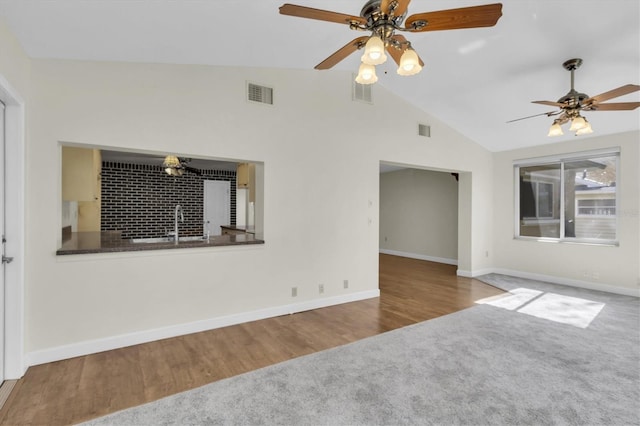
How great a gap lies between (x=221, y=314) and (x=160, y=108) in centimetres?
229

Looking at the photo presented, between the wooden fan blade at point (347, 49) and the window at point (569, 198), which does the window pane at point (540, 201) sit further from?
the wooden fan blade at point (347, 49)

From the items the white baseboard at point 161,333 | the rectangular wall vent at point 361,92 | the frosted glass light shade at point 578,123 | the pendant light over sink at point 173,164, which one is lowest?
the white baseboard at point 161,333

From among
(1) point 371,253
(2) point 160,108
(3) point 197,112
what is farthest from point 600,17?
(2) point 160,108

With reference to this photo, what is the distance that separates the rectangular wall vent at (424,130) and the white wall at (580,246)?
7.18 ft

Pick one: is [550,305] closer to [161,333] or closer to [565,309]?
[565,309]

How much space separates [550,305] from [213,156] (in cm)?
491

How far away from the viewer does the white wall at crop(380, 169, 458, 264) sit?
783 centimetres

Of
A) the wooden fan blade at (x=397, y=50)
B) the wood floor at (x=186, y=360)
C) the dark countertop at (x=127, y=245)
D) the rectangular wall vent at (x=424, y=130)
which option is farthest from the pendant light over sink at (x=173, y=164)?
the wooden fan blade at (x=397, y=50)

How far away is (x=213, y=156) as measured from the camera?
137 inches

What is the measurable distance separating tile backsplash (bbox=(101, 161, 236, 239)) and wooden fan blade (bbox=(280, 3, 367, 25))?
6772mm

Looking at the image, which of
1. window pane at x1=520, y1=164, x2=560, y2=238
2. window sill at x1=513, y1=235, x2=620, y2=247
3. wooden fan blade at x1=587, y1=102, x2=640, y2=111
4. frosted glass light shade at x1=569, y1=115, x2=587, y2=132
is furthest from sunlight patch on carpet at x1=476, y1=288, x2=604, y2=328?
wooden fan blade at x1=587, y1=102, x2=640, y2=111

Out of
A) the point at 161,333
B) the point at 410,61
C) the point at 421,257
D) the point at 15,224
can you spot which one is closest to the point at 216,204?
the point at 161,333

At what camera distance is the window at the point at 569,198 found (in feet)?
17.1

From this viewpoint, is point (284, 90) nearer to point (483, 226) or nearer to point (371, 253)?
point (371, 253)
